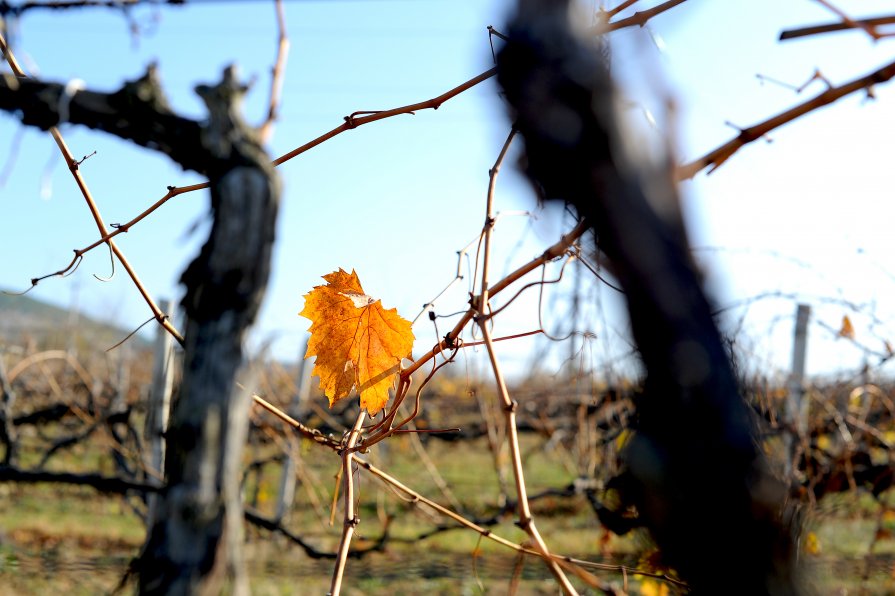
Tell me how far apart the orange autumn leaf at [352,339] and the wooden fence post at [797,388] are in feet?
8.53

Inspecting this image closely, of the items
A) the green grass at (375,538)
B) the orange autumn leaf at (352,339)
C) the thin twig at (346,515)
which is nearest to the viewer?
the thin twig at (346,515)

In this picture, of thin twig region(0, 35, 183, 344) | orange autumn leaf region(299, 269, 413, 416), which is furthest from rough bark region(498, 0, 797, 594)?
orange autumn leaf region(299, 269, 413, 416)

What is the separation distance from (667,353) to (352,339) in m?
0.97

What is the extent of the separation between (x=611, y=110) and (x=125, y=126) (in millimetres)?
424

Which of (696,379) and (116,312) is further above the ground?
(116,312)

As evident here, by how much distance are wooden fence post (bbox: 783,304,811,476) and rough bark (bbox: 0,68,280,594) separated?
3.27 metres

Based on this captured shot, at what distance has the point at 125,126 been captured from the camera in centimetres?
65

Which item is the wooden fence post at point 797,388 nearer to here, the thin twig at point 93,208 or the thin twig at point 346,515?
the thin twig at point 346,515

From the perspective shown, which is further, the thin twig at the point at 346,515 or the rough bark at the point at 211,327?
the thin twig at the point at 346,515

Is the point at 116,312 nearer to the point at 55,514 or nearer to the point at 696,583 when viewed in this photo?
the point at 55,514

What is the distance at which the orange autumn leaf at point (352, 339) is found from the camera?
1341mm

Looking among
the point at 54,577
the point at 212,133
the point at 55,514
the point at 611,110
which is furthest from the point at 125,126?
the point at 55,514

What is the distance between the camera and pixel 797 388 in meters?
4.15

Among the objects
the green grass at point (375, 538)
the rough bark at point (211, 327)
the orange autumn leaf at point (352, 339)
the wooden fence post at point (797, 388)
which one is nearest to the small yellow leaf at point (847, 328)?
the wooden fence post at point (797, 388)
